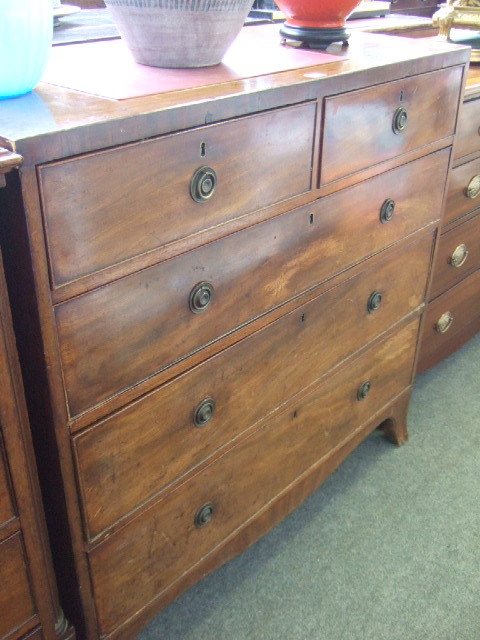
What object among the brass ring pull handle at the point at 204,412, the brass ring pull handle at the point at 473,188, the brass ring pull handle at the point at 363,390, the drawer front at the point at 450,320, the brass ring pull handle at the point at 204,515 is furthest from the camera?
the drawer front at the point at 450,320

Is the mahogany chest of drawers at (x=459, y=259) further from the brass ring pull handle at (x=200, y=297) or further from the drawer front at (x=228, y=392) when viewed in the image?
the brass ring pull handle at (x=200, y=297)

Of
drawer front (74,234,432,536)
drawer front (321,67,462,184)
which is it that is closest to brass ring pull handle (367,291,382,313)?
drawer front (74,234,432,536)

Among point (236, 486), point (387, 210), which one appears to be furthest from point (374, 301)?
point (236, 486)

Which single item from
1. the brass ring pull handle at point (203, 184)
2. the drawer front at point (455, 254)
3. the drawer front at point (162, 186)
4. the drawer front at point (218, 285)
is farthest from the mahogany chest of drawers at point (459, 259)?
the brass ring pull handle at point (203, 184)

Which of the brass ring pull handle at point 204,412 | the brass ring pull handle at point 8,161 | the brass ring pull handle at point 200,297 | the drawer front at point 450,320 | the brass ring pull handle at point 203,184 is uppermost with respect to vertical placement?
the brass ring pull handle at point 8,161

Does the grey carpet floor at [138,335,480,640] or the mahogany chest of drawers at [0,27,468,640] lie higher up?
the mahogany chest of drawers at [0,27,468,640]

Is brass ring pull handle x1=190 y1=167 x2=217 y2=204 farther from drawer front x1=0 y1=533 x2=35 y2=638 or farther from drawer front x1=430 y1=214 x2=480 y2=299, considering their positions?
drawer front x1=430 y1=214 x2=480 y2=299

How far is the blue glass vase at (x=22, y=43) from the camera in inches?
30.2

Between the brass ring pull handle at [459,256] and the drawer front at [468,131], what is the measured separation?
0.28 m

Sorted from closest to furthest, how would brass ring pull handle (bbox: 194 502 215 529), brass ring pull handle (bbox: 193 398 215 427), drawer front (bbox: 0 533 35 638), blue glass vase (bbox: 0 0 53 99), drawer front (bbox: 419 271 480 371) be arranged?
blue glass vase (bbox: 0 0 53 99) < drawer front (bbox: 0 533 35 638) < brass ring pull handle (bbox: 193 398 215 427) < brass ring pull handle (bbox: 194 502 215 529) < drawer front (bbox: 419 271 480 371)

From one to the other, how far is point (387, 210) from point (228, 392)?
1.67 ft

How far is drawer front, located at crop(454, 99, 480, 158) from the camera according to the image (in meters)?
1.57

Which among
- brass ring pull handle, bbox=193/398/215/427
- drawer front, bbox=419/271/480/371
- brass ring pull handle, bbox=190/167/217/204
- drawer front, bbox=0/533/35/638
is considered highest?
brass ring pull handle, bbox=190/167/217/204

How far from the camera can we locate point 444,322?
194cm
